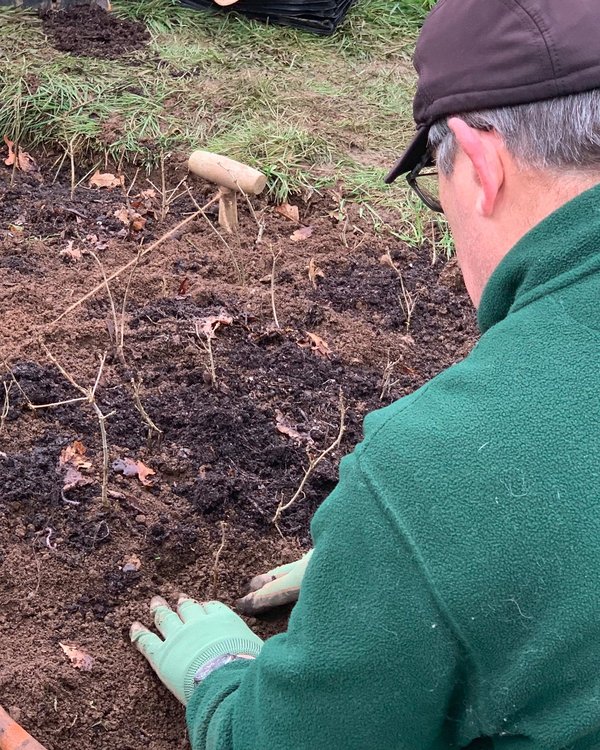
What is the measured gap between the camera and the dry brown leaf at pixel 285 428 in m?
2.92

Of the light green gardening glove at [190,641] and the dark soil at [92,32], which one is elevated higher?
the dark soil at [92,32]

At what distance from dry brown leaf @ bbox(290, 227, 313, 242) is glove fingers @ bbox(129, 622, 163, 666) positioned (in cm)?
226

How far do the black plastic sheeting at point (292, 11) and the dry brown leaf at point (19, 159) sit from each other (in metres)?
2.25

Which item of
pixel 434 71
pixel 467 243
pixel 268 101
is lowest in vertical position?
pixel 268 101

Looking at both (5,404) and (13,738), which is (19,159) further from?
(13,738)

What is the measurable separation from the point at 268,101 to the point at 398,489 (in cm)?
450

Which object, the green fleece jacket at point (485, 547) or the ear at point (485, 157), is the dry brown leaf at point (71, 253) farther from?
the green fleece jacket at point (485, 547)

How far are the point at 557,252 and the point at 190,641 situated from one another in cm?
155

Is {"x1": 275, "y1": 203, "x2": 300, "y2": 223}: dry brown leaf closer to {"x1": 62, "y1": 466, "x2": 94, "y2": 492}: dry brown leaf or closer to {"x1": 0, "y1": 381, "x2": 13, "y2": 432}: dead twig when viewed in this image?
{"x1": 0, "y1": 381, "x2": 13, "y2": 432}: dead twig

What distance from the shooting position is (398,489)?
1.09 meters

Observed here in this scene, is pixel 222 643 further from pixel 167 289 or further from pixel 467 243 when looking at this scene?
pixel 167 289

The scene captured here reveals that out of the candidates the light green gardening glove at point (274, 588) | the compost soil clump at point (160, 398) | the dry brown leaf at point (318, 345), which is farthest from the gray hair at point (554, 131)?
the dry brown leaf at point (318, 345)

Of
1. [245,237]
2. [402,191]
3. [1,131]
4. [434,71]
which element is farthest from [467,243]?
[1,131]

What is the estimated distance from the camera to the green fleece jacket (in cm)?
104
